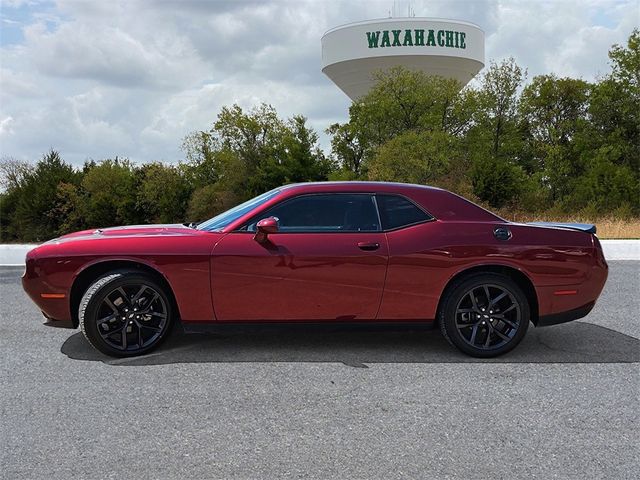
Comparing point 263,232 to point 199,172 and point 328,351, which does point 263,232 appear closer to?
point 328,351

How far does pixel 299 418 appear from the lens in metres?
3.72

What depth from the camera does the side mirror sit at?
190 inches

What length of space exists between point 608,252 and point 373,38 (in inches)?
1226

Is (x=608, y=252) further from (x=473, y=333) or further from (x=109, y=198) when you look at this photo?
(x=109, y=198)

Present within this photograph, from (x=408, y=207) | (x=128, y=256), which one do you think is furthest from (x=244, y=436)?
(x=408, y=207)

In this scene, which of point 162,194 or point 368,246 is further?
point 162,194

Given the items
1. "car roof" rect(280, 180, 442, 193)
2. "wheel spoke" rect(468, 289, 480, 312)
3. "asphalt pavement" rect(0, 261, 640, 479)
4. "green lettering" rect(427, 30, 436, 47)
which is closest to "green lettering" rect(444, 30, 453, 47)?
"green lettering" rect(427, 30, 436, 47)

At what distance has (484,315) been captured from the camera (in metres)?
5.07

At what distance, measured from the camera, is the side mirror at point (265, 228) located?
190 inches

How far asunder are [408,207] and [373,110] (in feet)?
133

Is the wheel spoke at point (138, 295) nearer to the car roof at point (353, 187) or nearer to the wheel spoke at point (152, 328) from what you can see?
the wheel spoke at point (152, 328)

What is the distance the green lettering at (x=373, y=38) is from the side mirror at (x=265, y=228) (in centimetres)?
3846

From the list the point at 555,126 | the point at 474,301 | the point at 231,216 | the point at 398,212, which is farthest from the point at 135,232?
the point at 555,126

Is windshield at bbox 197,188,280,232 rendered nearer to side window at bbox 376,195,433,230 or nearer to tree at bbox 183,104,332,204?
side window at bbox 376,195,433,230
